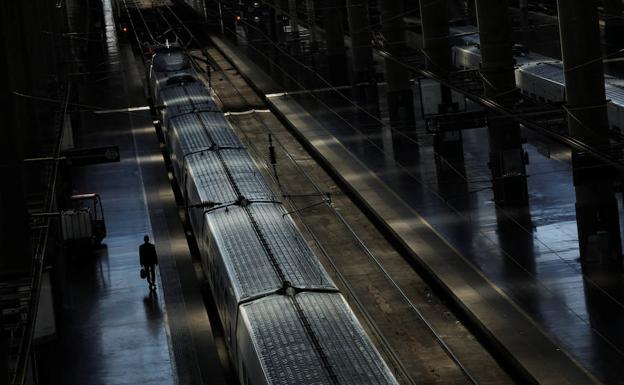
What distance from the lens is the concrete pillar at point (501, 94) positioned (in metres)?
38.1

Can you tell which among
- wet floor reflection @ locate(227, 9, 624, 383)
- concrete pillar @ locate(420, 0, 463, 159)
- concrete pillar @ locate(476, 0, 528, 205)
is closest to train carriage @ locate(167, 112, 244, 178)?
wet floor reflection @ locate(227, 9, 624, 383)

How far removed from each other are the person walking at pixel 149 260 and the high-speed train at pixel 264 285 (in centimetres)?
127

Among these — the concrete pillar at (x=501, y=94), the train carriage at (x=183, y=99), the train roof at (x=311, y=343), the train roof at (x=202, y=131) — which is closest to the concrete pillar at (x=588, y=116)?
the concrete pillar at (x=501, y=94)

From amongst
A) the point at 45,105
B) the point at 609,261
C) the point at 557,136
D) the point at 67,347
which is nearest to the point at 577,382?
the point at 557,136

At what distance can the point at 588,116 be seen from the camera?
3173 centimetres

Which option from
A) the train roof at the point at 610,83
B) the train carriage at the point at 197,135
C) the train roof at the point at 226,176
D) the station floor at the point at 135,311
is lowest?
the station floor at the point at 135,311

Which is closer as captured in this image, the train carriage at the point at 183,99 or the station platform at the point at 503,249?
the station platform at the point at 503,249

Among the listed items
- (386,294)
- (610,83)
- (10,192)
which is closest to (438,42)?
(610,83)

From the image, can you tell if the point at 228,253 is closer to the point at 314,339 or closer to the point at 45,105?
the point at 314,339

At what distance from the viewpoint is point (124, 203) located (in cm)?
4172

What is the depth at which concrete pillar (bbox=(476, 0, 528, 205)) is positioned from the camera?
125ft

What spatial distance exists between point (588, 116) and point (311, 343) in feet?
50.6

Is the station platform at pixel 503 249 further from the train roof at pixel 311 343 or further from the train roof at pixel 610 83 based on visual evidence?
the train roof at pixel 311 343

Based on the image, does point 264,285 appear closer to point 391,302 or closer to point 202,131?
point 391,302
